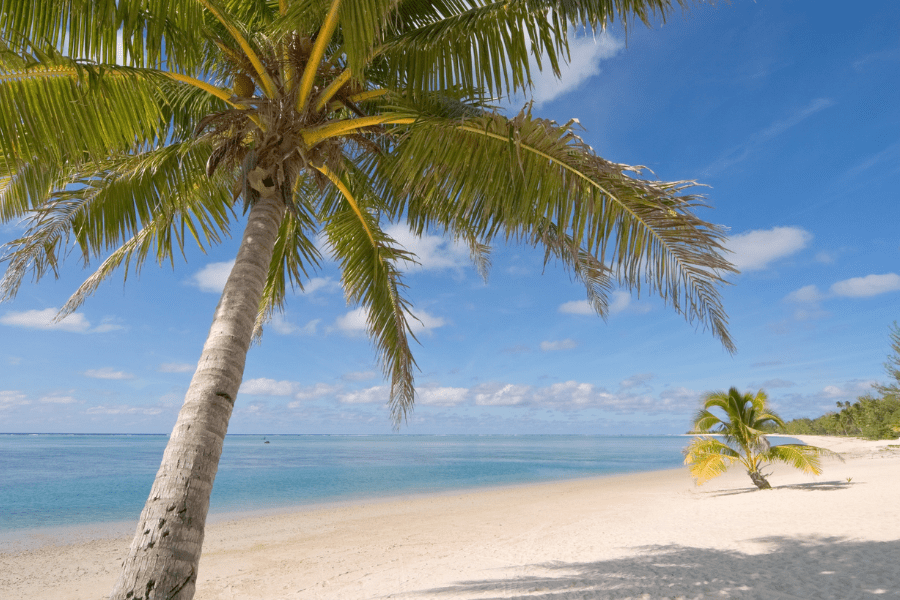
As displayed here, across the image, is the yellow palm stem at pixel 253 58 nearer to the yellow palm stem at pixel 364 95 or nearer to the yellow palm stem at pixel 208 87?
the yellow palm stem at pixel 208 87

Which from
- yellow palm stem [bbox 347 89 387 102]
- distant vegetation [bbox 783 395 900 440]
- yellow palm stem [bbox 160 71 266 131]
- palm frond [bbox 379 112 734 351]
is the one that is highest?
yellow palm stem [bbox 347 89 387 102]

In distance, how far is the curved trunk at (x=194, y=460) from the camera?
8.66 feet

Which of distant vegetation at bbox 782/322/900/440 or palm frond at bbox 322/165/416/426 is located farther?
distant vegetation at bbox 782/322/900/440

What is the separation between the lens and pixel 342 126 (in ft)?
13.9

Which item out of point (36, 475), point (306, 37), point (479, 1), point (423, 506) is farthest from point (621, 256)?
point (36, 475)

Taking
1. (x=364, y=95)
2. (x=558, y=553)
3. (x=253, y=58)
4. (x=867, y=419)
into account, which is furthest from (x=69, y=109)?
(x=867, y=419)

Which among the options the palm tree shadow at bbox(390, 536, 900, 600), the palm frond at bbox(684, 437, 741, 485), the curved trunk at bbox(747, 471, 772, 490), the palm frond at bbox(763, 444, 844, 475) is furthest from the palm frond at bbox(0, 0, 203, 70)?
the curved trunk at bbox(747, 471, 772, 490)

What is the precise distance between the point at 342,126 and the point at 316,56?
561 mm

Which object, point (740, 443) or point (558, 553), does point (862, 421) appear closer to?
point (740, 443)

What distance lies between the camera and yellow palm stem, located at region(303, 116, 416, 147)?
13.4 feet

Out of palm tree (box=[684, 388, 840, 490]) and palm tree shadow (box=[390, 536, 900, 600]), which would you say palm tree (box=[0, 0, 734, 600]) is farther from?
palm tree (box=[684, 388, 840, 490])

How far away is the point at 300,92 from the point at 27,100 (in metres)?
1.77

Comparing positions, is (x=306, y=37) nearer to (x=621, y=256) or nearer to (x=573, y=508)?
(x=621, y=256)

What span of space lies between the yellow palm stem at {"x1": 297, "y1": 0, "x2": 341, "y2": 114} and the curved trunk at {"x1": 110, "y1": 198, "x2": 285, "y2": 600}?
124 cm
